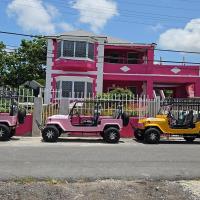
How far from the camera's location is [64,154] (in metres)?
13.7

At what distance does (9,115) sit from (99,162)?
6872 mm

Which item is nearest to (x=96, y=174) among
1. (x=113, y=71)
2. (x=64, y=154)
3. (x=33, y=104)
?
(x=64, y=154)

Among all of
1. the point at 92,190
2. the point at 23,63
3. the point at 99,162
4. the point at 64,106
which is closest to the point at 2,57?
the point at 23,63

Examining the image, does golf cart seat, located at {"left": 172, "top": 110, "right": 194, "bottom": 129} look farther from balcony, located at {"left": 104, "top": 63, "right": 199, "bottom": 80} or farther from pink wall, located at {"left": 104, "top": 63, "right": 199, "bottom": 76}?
pink wall, located at {"left": 104, "top": 63, "right": 199, "bottom": 76}

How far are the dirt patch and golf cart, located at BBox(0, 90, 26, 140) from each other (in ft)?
27.7

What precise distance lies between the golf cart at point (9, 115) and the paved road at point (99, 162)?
1705 mm

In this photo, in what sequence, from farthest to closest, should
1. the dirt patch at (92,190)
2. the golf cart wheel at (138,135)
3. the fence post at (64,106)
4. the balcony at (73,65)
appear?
1. the balcony at (73,65)
2. the fence post at (64,106)
3. the golf cart wheel at (138,135)
4. the dirt patch at (92,190)

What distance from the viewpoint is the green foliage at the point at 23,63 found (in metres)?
46.2

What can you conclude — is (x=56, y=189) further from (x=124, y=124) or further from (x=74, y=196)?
(x=124, y=124)

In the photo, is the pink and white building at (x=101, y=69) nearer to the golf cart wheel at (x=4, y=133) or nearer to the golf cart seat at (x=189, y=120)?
the golf cart seat at (x=189, y=120)

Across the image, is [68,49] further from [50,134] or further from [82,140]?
[50,134]

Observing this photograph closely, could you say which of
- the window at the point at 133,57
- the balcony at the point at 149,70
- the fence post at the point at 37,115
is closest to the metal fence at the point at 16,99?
the fence post at the point at 37,115

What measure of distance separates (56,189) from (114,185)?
118cm

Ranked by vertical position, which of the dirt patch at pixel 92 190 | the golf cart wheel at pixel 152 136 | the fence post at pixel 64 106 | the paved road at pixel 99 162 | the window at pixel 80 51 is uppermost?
the window at pixel 80 51
